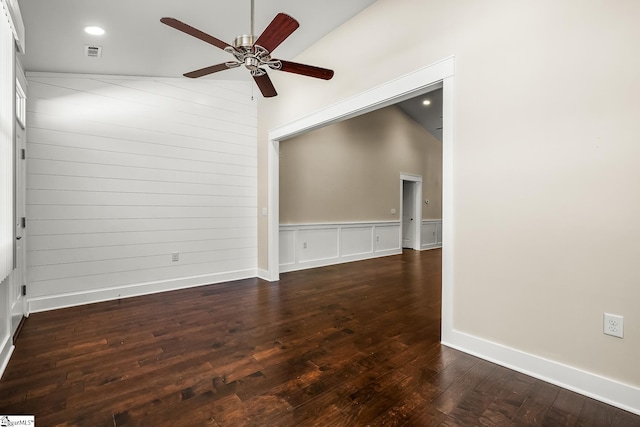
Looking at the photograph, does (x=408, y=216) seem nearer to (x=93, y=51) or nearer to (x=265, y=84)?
(x=265, y=84)

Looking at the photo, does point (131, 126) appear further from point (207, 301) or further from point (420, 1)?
point (420, 1)

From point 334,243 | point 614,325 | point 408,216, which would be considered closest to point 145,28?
point 614,325

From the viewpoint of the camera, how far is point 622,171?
177 cm

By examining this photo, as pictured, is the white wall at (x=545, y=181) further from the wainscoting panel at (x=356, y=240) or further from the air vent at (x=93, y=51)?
the wainscoting panel at (x=356, y=240)

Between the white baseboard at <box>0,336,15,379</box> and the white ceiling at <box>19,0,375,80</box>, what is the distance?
2.63m

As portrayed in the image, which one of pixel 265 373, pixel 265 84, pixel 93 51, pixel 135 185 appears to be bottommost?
pixel 265 373

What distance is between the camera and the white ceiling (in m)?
2.62

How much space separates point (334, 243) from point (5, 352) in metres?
4.83

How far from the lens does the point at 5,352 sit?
2293 mm

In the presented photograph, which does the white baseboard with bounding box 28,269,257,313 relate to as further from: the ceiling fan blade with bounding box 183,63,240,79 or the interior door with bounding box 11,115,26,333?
the ceiling fan blade with bounding box 183,63,240,79

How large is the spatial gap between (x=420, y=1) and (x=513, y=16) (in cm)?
89

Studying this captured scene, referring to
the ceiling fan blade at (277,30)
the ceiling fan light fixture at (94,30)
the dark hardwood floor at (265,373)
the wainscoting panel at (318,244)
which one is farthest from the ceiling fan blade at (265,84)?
the wainscoting panel at (318,244)

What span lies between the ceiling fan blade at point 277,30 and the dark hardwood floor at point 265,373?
2.38 meters

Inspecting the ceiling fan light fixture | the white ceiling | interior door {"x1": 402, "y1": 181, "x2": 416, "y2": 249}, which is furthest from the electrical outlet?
interior door {"x1": 402, "y1": 181, "x2": 416, "y2": 249}
